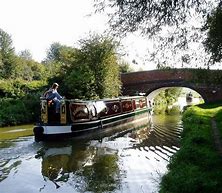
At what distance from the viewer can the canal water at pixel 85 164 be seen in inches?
293

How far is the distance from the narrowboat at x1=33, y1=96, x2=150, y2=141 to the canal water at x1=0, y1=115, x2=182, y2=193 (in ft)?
1.52

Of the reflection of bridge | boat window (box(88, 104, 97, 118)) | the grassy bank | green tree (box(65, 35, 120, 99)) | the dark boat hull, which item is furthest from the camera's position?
the reflection of bridge

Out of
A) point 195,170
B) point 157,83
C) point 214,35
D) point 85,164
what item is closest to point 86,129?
point 85,164

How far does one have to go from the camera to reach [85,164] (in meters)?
9.65

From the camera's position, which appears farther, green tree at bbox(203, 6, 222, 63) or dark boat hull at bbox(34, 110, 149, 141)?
dark boat hull at bbox(34, 110, 149, 141)

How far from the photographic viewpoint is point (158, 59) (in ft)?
26.0

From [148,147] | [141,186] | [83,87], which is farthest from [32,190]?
[83,87]

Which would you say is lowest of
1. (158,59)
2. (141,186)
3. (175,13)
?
(141,186)

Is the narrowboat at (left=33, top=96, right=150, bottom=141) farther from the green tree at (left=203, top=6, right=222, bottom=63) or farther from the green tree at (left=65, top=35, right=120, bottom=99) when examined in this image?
the green tree at (left=203, top=6, right=222, bottom=63)

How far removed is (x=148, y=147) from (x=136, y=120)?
9780mm

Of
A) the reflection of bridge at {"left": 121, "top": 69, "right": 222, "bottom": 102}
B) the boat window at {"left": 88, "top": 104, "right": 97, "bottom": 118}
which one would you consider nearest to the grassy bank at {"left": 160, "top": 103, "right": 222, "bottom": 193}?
the boat window at {"left": 88, "top": 104, "right": 97, "bottom": 118}

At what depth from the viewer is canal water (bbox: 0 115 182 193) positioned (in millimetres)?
7434

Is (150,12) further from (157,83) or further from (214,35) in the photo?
(157,83)

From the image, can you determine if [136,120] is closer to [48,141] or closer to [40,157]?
[48,141]
